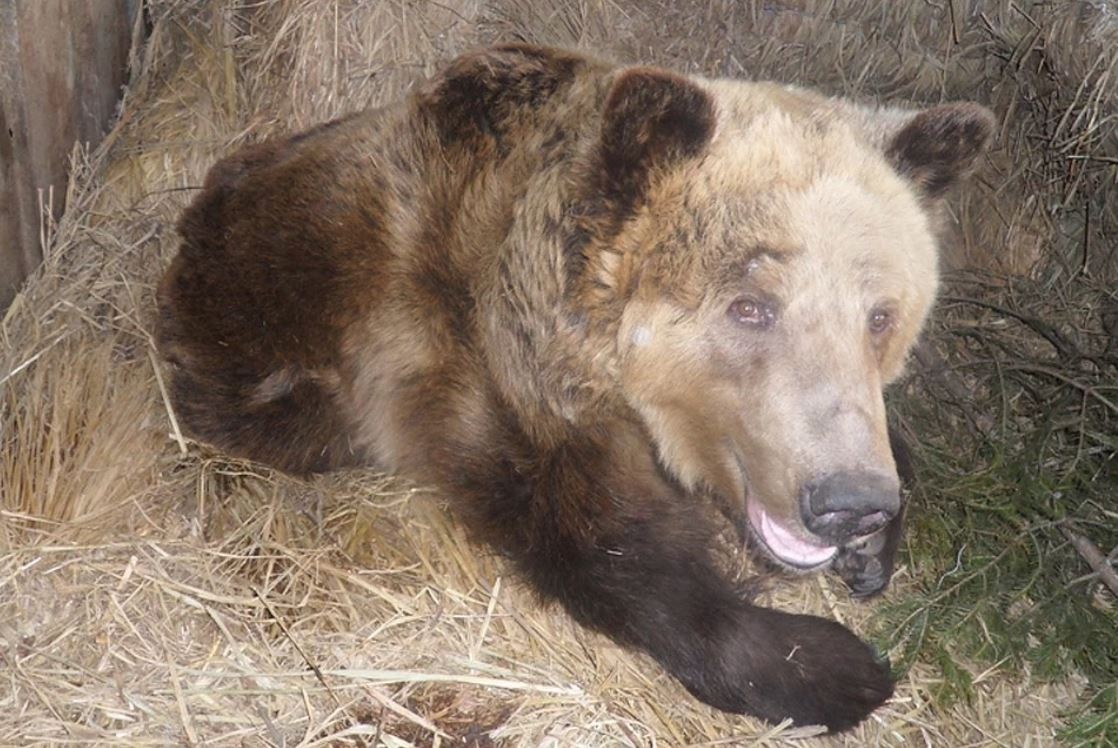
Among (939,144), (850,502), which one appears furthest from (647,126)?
(850,502)

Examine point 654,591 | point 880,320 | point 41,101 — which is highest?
point 880,320

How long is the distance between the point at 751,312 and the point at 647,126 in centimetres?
57

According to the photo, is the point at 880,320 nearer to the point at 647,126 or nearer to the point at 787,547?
the point at 787,547

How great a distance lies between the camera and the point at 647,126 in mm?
3395

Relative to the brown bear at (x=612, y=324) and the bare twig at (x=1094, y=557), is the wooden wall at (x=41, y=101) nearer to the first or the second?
the brown bear at (x=612, y=324)

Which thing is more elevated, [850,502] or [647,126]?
[647,126]

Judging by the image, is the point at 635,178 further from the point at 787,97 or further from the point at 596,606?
the point at 596,606

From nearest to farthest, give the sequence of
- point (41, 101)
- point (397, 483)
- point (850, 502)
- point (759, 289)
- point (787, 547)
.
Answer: point (850, 502) < point (759, 289) < point (787, 547) < point (397, 483) < point (41, 101)

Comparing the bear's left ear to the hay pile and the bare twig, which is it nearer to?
the hay pile

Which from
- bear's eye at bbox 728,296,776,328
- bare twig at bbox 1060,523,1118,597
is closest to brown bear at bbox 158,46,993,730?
bear's eye at bbox 728,296,776,328

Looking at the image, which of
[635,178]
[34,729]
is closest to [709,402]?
[635,178]

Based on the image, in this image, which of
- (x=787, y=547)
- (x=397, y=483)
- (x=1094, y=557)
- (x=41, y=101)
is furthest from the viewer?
(x=41, y=101)

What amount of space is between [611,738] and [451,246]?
154 cm

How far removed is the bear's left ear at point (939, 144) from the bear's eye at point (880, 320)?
529 millimetres
